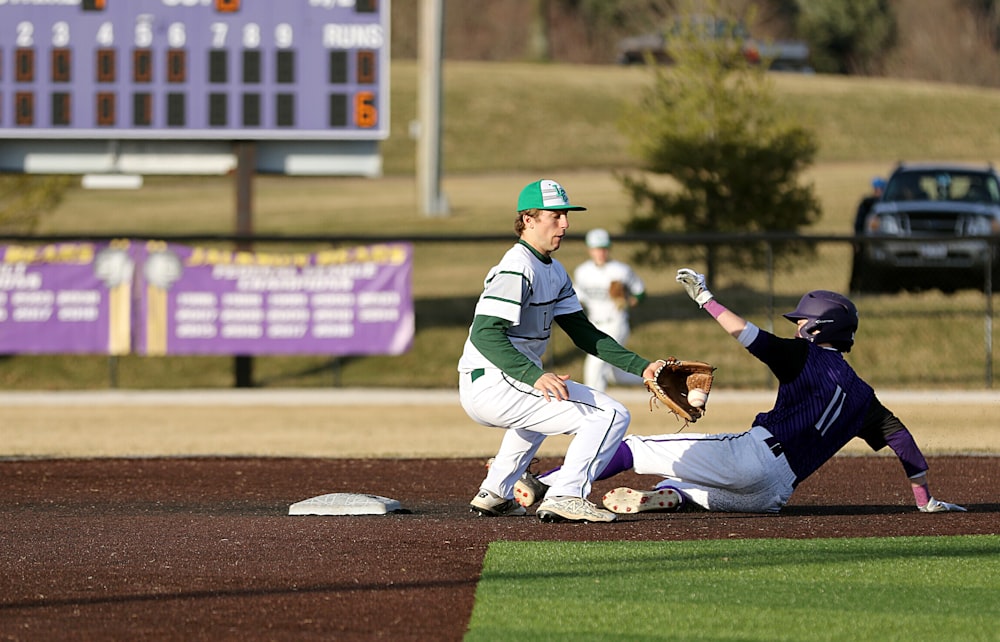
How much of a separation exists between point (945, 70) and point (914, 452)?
198 ft

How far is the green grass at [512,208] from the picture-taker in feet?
66.2

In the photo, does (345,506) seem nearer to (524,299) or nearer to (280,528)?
(280,528)

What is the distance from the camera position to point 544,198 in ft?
24.3

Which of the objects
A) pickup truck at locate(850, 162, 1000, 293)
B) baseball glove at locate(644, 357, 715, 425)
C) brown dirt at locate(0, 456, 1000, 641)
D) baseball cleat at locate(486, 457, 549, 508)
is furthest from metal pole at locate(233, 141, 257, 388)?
baseball glove at locate(644, 357, 715, 425)

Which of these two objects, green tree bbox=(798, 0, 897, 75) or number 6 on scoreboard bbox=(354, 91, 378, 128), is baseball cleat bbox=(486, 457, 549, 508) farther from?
green tree bbox=(798, 0, 897, 75)

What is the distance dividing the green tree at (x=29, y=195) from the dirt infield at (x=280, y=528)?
1113 cm

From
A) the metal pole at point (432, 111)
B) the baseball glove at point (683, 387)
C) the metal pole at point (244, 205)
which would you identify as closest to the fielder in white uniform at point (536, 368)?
the baseball glove at point (683, 387)

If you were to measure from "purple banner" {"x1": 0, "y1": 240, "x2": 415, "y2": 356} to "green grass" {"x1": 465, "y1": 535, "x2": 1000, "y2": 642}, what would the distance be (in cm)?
1114

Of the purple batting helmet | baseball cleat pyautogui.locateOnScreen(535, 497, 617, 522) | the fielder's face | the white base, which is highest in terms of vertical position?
the fielder's face

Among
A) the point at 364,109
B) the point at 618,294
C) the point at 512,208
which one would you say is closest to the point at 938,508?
the point at 618,294

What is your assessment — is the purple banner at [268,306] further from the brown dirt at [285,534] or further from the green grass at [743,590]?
the green grass at [743,590]

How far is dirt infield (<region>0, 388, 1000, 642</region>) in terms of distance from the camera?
562 cm

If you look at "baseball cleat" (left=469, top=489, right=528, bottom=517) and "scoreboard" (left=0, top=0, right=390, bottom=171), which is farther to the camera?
"scoreboard" (left=0, top=0, right=390, bottom=171)

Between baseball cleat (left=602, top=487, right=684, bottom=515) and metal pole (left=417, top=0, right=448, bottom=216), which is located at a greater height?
metal pole (left=417, top=0, right=448, bottom=216)
